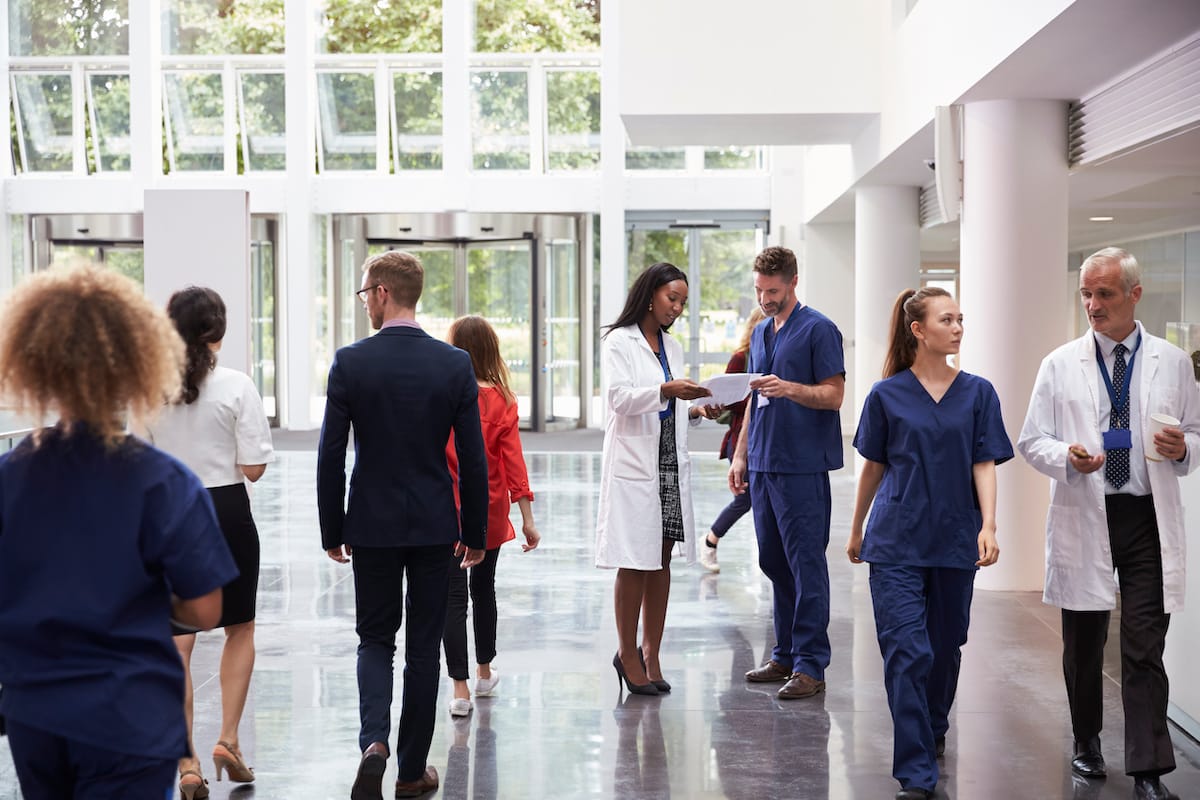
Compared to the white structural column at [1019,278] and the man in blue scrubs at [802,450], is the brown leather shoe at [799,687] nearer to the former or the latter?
the man in blue scrubs at [802,450]

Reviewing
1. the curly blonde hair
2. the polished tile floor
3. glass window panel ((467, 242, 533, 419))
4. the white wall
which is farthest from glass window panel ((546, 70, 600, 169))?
the curly blonde hair

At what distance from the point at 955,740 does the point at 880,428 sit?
1.33m

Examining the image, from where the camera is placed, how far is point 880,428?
4469mm

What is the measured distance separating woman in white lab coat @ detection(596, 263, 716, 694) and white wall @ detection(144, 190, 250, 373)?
2.66 meters

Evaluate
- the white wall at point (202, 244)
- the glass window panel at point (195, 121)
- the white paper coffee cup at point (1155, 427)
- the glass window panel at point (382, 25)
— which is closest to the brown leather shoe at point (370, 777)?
the white paper coffee cup at point (1155, 427)

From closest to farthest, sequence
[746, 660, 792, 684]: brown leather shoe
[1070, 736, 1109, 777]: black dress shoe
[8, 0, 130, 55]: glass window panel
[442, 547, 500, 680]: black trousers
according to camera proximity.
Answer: [1070, 736, 1109, 777]: black dress shoe
[442, 547, 500, 680]: black trousers
[746, 660, 792, 684]: brown leather shoe
[8, 0, 130, 55]: glass window panel

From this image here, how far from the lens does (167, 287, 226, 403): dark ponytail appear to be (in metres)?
4.25

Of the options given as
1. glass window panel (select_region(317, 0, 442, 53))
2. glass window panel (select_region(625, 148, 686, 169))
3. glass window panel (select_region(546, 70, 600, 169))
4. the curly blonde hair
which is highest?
glass window panel (select_region(317, 0, 442, 53))

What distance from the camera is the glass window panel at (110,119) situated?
845 inches

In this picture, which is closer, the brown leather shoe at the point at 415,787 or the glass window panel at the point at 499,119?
Result: the brown leather shoe at the point at 415,787

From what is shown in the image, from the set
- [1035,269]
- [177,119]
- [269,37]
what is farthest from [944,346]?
[269,37]

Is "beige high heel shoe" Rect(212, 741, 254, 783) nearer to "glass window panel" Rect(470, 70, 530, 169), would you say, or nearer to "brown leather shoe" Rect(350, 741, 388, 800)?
"brown leather shoe" Rect(350, 741, 388, 800)

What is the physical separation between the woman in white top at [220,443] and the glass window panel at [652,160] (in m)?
16.6

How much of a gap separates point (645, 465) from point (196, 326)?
1.91m
